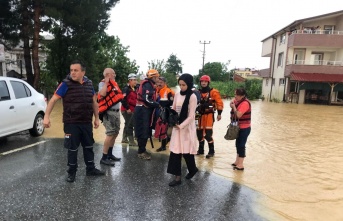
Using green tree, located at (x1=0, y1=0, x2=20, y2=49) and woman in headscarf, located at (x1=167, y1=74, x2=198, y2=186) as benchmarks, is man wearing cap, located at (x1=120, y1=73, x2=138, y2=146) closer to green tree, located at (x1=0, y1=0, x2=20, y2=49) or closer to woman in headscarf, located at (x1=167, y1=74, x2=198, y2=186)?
woman in headscarf, located at (x1=167, y1=74, x2=198, y2=186)

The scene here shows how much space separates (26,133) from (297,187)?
697cm

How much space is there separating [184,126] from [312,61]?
92.7 feet

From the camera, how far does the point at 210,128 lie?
229 inches

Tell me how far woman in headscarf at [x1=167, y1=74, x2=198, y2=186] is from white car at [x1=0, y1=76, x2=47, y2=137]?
3.93 meters

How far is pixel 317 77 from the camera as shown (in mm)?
25969

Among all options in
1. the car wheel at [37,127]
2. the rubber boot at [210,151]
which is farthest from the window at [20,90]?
the rubber boot at [210,151]

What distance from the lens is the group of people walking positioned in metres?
4.00

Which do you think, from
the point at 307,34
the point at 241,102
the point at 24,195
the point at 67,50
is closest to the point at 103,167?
the point at 24,195

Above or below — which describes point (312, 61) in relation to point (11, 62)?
above

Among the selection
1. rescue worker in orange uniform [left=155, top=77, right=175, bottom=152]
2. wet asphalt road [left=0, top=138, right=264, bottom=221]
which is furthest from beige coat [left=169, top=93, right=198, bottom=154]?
rescue worker in orange uniform [left=155, top=77, right=175, bottom=152]

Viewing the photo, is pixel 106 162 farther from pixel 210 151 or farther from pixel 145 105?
pixel 210 151

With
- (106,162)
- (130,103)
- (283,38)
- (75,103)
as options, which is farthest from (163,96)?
(283,38)

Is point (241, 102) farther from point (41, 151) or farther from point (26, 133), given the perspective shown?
point (26, 133)

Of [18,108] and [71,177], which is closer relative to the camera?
[71,177]
